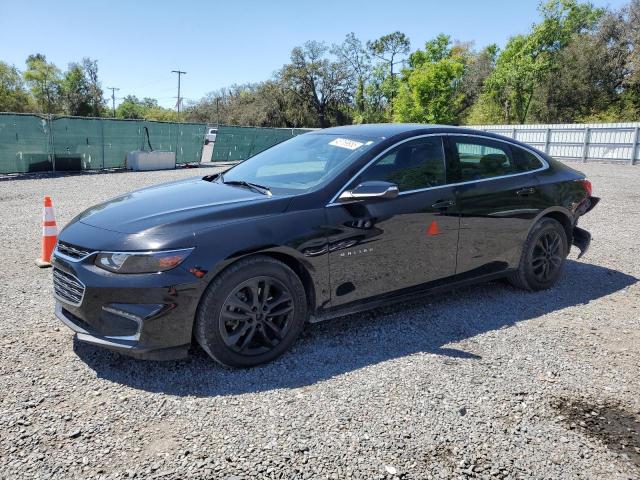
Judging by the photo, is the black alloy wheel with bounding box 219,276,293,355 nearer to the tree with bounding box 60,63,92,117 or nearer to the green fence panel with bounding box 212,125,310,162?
the green fence panel with bounding box 212,125,310,162

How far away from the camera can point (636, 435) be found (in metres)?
2.74

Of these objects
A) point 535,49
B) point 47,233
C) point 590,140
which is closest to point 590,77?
point 535,49

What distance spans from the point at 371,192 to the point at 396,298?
0.96 metres

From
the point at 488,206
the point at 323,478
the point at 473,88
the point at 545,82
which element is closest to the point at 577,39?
the point at 545,82

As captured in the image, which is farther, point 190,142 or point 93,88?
point 93,88

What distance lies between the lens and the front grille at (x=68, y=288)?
319 centimetres

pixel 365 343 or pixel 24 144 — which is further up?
pixel 24 144

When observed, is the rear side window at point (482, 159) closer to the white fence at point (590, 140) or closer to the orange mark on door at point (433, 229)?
the orange mark on door at point (433, 229)

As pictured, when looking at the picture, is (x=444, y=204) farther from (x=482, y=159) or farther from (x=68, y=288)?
(x=68, y=288)

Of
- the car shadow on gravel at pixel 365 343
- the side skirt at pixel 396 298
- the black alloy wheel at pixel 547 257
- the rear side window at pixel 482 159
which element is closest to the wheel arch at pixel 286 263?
the side skirt at pixel 396 298

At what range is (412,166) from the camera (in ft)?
13.7

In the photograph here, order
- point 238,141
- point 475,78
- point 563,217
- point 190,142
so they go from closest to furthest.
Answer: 1. point 563,217
2. point 190,142
3. point 238,141
4. point 475,78

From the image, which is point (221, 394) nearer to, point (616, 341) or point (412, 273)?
point (412, 273)

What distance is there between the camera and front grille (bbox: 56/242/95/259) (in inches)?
127
